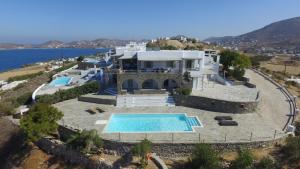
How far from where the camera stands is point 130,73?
34344mm

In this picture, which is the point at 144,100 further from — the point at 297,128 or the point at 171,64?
the point at 297,128

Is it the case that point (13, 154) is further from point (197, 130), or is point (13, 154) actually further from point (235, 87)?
point (235, 87)

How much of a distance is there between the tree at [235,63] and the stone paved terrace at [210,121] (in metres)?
6.95

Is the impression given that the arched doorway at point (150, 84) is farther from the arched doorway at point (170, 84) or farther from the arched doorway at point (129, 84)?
the arched doorway at point (170, 84)

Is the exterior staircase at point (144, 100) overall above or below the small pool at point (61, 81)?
below

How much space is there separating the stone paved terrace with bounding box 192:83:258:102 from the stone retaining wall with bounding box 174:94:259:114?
0.81 m

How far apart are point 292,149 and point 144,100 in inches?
654

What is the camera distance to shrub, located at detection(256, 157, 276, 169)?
1966 cm

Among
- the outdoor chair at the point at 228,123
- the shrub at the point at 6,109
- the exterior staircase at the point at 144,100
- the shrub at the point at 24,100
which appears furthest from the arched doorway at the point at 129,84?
the shrub at the point at 6,109

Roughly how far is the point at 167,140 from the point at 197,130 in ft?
11.9

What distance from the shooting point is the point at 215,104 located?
29.9 metres

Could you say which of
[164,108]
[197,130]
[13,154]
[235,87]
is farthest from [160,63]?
[13,154]

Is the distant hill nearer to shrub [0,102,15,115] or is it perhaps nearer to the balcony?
the balcony

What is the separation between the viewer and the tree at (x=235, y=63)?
42934 mm
